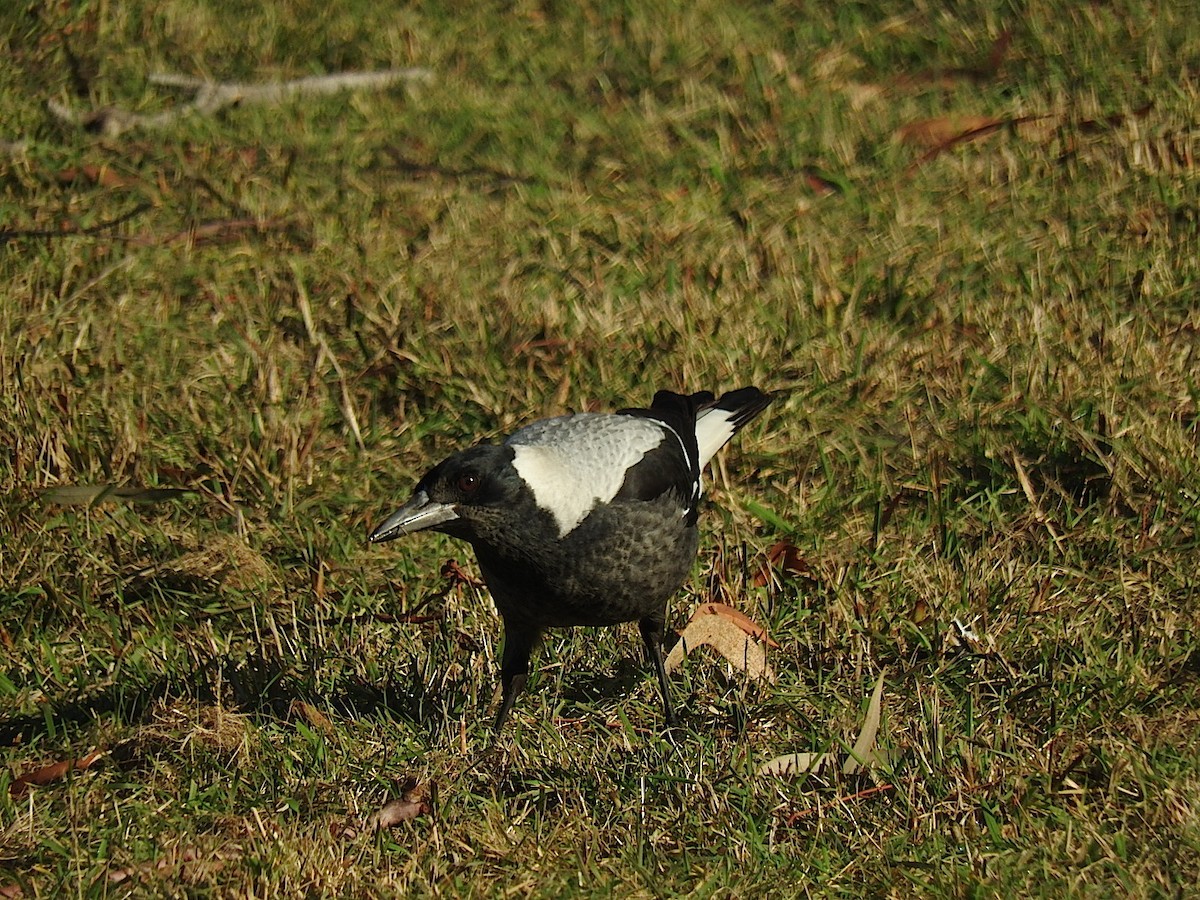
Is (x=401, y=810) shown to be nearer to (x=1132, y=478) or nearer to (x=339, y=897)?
(x=339, y=897)

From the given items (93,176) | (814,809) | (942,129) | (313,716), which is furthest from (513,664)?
(942,129)

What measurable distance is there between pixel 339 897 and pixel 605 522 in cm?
91

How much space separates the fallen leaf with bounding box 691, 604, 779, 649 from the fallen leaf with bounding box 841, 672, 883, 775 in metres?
0.38

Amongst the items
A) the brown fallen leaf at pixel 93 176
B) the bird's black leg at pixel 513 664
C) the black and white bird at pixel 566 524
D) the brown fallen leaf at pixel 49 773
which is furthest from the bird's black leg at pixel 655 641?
the brown fallen leaf at pixel 93 176

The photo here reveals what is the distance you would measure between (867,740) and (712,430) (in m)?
1.03

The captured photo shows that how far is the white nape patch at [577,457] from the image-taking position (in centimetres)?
322

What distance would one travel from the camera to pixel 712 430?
3.92 meters

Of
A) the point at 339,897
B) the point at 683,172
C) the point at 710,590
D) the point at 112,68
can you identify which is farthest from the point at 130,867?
the point at 112,68

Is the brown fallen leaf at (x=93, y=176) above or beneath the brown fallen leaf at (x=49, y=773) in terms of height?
above

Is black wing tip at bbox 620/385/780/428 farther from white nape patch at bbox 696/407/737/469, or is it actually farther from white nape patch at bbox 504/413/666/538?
Answer: white nape patch at bbox 504/413/666/538

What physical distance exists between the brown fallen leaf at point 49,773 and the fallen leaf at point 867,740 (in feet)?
5.01

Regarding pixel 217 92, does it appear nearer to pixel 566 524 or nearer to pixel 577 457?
pixel 577 457

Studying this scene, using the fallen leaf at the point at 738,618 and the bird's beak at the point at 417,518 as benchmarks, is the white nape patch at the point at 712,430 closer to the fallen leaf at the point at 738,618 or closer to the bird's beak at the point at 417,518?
the fallen leaf at the point at 738,618

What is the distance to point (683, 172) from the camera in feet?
17.9
